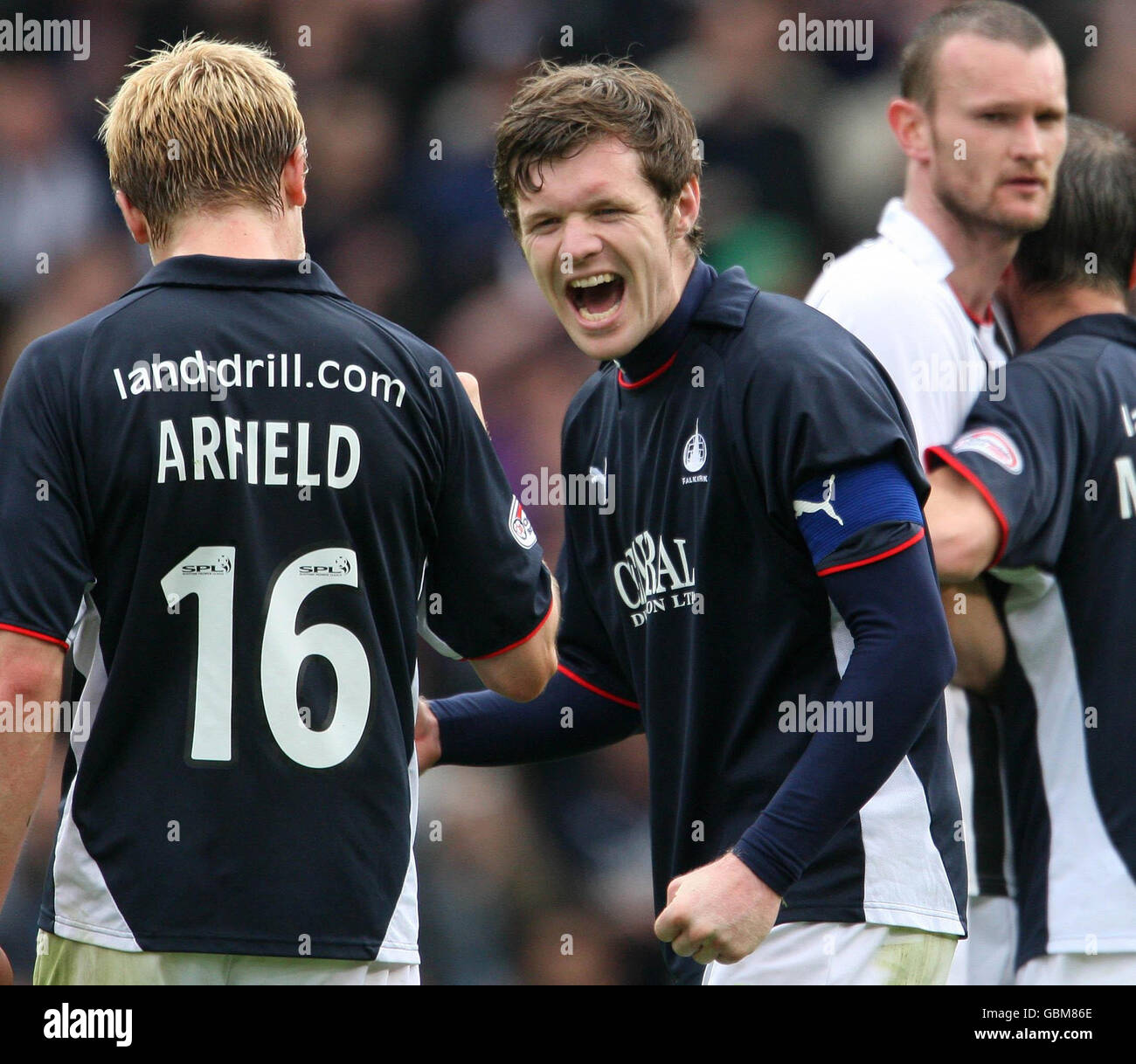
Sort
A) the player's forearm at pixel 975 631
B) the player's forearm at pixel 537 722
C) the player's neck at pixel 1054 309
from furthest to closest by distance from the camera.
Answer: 1. the player's neck at pixel 1054 309
2. the player's forearm at pixel 975 631
3. the player's forearm at pixel 537 722

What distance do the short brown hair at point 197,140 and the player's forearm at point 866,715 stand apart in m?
1.10

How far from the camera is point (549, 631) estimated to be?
8.83 ft

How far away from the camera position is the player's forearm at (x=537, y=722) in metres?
3.16

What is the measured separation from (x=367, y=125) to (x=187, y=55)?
12.4 feet

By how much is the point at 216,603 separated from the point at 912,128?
7.85 feet

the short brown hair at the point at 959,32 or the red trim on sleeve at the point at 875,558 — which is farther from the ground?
the short brown hair at the point at 959,32

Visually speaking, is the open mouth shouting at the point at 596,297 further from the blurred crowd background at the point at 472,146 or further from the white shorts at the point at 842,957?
the blurred crowd background at the point at 472,146

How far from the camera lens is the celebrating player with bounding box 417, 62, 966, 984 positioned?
243 centimetres

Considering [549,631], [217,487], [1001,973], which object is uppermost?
[217,487]

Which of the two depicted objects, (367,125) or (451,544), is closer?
(451,544)

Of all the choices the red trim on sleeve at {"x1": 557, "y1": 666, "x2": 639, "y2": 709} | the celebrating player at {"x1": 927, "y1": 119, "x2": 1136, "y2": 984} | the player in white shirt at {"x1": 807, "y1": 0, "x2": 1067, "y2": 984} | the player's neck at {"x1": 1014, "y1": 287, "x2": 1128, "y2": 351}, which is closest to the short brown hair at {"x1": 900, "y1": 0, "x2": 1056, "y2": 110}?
the player in white shirt at {"x1": 807, "y1": 0, "x2": 1067, "y2": 984}

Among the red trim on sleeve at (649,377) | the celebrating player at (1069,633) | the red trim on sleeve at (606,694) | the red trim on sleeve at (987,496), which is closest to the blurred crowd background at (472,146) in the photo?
the celebrating player at (1069,633)

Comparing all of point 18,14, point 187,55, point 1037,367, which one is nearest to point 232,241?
point 187,55
